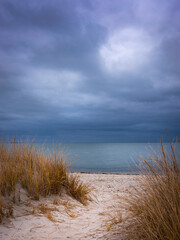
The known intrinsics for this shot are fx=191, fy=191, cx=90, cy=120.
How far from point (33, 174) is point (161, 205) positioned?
332 centimetres

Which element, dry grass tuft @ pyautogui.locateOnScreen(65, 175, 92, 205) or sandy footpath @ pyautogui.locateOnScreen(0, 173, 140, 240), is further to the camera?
dry grass tuft @ pyautogui.locateOnScreen(65, 175, 92, 205)

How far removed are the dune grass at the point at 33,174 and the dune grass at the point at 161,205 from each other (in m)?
2.11

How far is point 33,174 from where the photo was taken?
4.72 metres

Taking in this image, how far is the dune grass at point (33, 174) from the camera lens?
3.97 metres

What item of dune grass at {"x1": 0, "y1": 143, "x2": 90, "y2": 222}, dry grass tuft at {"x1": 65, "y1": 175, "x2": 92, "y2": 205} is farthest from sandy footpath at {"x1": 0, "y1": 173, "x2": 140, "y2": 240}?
dry grass tuft at {"x1": 65, "y1": 175, "x2": 92, "y2": 205}

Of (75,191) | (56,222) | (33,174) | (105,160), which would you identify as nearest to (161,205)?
(56,222)

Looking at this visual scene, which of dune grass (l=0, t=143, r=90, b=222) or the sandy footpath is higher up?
dune grass (l=0, t=143, r=90, b=222)

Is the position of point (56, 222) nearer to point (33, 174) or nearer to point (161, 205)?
point (33, 174)

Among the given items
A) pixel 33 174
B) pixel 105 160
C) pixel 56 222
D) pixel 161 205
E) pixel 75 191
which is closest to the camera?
A: pixel 161 205

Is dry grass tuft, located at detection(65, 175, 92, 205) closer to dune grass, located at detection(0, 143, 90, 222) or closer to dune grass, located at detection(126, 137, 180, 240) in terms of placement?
dune grass, located at detection(0, 143, 90, 222)

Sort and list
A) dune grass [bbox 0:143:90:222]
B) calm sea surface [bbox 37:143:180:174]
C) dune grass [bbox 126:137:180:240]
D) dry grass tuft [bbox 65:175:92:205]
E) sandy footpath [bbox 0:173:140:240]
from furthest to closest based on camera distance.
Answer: dry grass tuft [bbox 65:175:92:205], dune grass [bbox 0:143:90:222], calm sea surface [bbox 37:143:180:174], sandy footpath [bbox 0:173:140:240], dune grass [bbox 126:137:180:240]

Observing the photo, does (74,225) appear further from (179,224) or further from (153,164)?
(179,224)

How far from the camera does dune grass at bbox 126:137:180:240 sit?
203 centimetres

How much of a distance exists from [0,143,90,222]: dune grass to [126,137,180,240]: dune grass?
211cm
